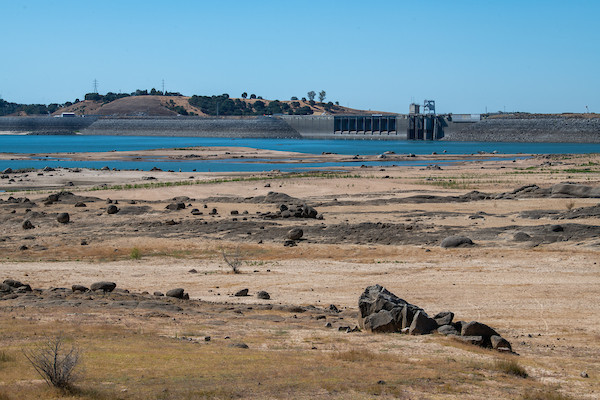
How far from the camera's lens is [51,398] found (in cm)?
968

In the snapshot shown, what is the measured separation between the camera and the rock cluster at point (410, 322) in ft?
44.8

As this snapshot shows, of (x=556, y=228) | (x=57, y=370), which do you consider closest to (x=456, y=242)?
(x=556, y=228)

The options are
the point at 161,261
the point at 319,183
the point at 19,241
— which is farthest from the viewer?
the point at 319,183

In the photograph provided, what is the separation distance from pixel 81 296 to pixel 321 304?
5.76m

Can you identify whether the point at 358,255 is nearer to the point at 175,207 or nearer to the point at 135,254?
the point at 135,254

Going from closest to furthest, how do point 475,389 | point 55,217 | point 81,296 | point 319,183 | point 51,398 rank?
point 51,398
point 475,389
point 81,296
point 55,217
point 319,183

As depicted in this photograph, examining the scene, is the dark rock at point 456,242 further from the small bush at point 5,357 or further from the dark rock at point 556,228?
the small bush at point 5,357

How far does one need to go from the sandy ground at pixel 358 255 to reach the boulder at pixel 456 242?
329 mm

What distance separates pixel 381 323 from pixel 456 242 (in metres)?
12.9

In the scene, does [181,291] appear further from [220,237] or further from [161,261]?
[220,237]

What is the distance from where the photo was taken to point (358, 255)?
1035 inches

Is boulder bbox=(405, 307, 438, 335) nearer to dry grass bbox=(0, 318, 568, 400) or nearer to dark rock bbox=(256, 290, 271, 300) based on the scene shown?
dry grass bbox=(0, 318, 568, 400)

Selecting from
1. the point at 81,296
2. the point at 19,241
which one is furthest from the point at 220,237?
the point at 81,296

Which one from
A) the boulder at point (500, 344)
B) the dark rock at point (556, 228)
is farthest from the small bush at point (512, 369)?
the dark rock at point (556, 228)
